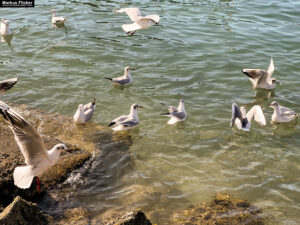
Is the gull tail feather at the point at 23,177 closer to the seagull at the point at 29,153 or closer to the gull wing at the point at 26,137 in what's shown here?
the seagull at the point at 29,153

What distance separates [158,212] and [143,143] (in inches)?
105

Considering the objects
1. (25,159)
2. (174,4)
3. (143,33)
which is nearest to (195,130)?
(25,159)

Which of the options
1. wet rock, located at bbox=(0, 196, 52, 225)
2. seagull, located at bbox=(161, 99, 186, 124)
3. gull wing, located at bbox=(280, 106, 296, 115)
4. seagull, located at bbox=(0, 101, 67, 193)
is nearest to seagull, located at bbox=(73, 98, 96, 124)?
seagull, located at bbox=(161, 99, 186, 124)

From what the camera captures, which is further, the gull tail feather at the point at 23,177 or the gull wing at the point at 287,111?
the gull wing at the point at 287,111

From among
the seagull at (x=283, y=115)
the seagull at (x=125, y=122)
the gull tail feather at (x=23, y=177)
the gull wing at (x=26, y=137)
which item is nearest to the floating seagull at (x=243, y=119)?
the seagull at (x=283, y=115)

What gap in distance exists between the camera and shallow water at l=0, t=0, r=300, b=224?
752 cm

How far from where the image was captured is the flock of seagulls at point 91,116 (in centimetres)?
595

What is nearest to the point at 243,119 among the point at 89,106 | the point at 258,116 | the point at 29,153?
the point at 258,116

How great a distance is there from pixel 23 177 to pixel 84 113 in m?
3.87

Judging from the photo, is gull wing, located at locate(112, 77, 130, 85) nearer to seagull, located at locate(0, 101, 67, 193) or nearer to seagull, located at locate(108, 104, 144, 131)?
seagull, located at locate(108, 104, 144, 131)

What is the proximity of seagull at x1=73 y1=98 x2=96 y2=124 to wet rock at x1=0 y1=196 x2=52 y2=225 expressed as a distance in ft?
14.2

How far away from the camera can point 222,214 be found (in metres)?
6.67


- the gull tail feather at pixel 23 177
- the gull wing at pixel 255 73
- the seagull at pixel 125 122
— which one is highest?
the gull wing at pixel 255 73

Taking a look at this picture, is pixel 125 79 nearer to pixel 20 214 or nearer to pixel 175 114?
pixel 175 114
